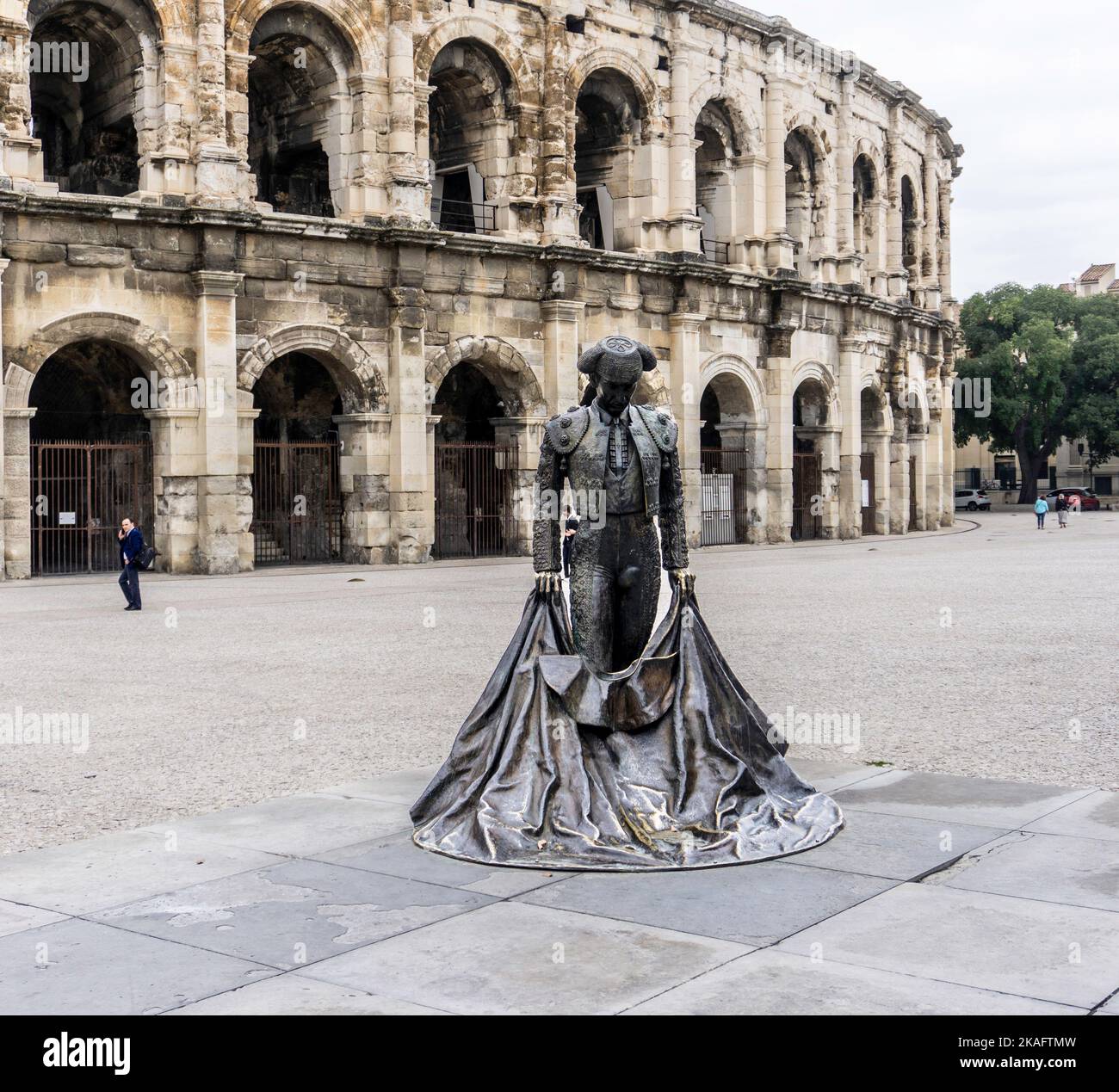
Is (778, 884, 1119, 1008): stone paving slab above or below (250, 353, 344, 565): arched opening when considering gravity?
below

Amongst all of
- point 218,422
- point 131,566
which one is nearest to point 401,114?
point 218,422

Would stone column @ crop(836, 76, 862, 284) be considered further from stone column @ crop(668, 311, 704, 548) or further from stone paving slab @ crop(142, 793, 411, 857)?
stone paving slab @ crop(142, 793, 411, 857)

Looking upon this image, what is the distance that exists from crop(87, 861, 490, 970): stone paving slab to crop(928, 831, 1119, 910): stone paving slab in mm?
1816

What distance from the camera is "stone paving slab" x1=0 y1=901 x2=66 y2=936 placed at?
16.1ft

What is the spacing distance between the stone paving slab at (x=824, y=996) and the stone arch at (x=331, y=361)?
20508 millimetres

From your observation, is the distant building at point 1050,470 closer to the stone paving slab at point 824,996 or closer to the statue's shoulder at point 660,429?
the statue's shoulder at point 660,429

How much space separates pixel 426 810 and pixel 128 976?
2.07 m

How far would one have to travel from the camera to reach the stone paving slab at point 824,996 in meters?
4.00

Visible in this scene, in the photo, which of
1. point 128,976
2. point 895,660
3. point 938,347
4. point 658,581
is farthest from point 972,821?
point 938,347

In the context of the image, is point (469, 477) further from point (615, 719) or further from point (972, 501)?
point (972, 501)

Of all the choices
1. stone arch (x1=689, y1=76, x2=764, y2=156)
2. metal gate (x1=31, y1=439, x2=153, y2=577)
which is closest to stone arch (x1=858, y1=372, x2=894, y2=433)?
stone arch (x1=689, y1=76, x2=764, y2=156)

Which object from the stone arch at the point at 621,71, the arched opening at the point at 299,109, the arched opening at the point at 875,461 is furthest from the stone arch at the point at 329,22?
the arched opening at the point at 875,461

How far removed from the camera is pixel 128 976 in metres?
4.36
